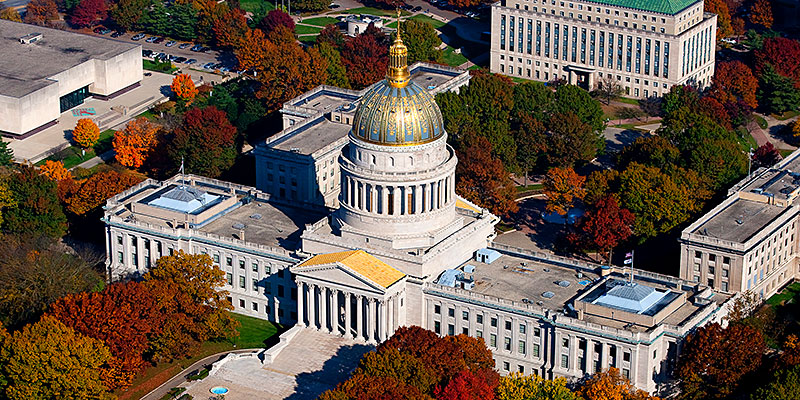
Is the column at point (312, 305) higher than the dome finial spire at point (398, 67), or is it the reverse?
the dome finial spire at point (398, 67)

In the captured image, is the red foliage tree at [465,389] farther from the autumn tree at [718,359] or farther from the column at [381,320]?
the autumn tree at [718,359]

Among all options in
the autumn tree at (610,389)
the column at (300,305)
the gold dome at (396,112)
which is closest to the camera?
the autumn tree at (610,389)

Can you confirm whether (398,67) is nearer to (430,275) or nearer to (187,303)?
(430,275)

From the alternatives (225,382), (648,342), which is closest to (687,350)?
(648,342)

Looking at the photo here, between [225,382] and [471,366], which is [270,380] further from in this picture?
[471,366]

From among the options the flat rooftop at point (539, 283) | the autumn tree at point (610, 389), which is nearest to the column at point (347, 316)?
the flat rooftop at point (539, 283)

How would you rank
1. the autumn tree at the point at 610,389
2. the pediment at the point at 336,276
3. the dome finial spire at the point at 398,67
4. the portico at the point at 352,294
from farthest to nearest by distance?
the dome finial spire at the point at 398,67 → the portico at the point at 352,294 → the pediment at the point at 336,276 → the autumn tree at the point at 610,389

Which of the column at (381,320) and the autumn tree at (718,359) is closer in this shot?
the autumn tree at (718,359)
